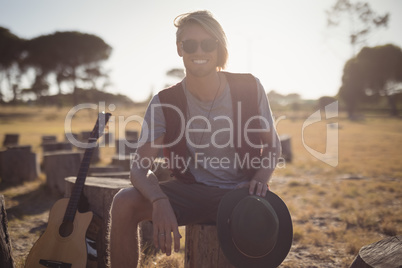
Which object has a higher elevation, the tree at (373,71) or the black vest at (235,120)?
the tree at (373,71)

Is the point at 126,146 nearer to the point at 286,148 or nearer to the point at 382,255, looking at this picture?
the point at 286,148

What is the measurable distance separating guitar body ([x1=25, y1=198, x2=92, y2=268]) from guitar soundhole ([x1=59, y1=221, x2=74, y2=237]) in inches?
1.1

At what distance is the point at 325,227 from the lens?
14.9 ft

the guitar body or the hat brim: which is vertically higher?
the hat brim

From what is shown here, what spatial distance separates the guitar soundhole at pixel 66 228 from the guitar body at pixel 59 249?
3 cm

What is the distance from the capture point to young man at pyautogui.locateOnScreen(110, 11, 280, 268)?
2.32 meters

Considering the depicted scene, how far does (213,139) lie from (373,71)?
50.0 metres

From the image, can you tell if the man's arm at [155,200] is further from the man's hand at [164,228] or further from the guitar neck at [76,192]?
the guitar neck at [76,192]

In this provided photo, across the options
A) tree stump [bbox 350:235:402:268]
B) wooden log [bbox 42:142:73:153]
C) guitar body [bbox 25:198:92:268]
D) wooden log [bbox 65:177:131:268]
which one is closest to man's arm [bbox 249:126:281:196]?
tree stump [bbox 350:235:402:268]

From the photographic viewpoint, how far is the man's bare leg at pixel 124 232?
6.56 feet

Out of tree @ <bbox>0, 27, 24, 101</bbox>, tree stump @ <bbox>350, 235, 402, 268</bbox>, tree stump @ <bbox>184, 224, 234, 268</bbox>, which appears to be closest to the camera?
tree stump @ <bbox>350, 235, 402, 268</bbox>

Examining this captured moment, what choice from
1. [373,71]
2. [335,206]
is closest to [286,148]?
[335,206]

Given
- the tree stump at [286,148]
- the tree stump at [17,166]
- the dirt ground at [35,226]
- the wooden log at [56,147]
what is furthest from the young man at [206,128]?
the tree stump at [286,148]

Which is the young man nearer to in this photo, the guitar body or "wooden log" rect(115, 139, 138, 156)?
the guitar body
